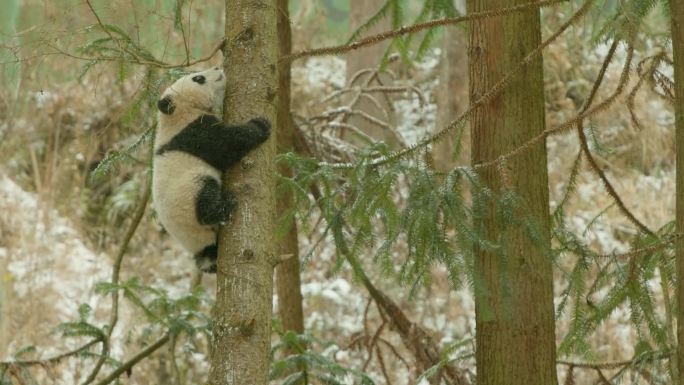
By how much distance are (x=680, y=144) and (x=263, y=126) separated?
1.48 metres

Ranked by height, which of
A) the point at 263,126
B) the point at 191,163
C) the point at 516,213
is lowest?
the point at 516,213

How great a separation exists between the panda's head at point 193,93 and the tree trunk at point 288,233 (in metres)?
1.19

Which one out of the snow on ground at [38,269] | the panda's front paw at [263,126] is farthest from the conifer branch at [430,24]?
the snow on ground at [38,269]

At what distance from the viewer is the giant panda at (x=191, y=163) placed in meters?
3.61

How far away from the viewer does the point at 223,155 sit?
3312 mm

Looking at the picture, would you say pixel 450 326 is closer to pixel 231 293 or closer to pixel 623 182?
pixel 623 182

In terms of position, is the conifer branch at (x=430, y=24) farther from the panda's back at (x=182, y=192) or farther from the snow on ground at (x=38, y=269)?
the snow on ground at (x=38, y=269)

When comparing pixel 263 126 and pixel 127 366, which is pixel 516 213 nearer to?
pixel 263 126

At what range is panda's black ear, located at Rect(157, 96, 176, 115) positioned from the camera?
3.87m

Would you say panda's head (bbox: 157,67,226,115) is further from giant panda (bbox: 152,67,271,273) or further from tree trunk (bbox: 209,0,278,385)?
tree trunk (bbox: 209,0,278,385)

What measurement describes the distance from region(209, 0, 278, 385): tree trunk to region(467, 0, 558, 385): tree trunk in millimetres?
926

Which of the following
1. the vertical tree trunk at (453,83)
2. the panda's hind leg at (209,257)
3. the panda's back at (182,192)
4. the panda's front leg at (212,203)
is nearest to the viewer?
the panda's front leg at (212,203)

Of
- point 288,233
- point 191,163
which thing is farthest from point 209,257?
point 288,233

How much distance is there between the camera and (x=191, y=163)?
149 inches
